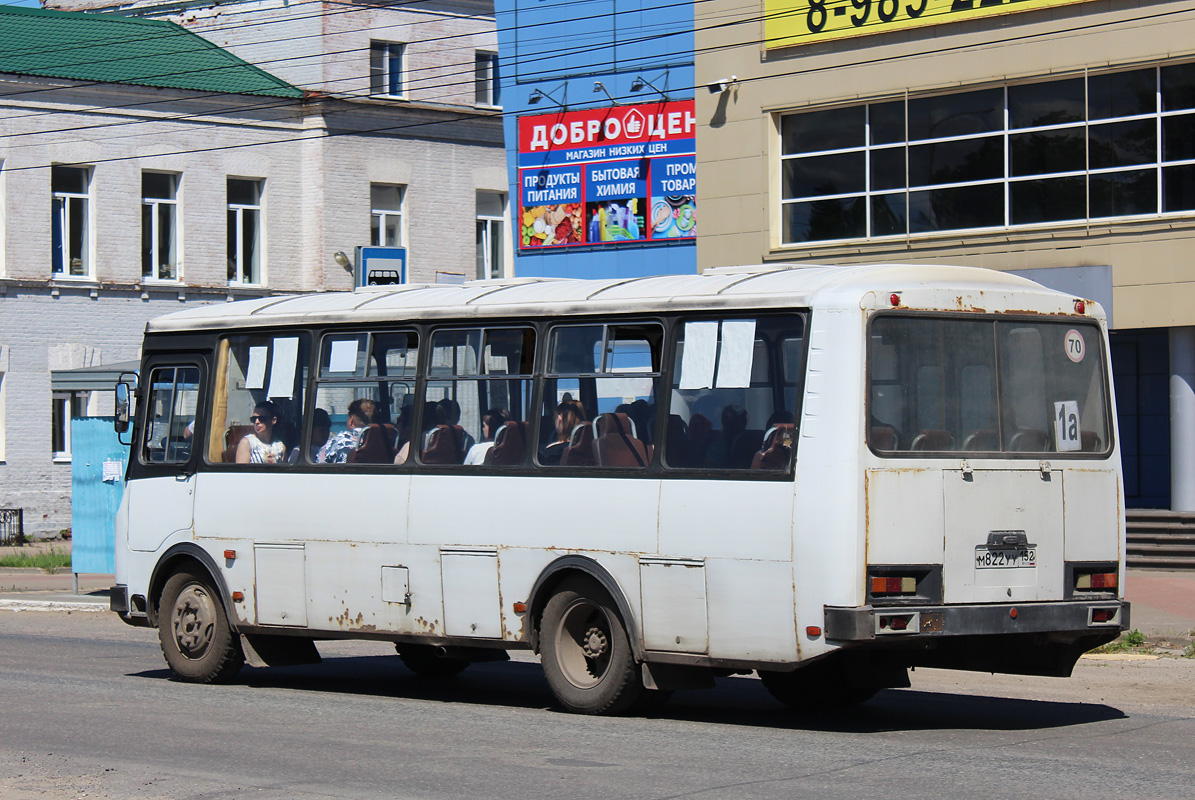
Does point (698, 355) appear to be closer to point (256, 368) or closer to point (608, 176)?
point (256, 368)

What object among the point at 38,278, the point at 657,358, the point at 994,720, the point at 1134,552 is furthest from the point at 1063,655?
the point at 38,278

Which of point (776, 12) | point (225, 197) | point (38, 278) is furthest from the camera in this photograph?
point (225, 197)

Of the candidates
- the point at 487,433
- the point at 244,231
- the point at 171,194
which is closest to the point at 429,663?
the point at 487,433

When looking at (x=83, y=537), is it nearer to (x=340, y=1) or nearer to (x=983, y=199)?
(x=983, y=199)

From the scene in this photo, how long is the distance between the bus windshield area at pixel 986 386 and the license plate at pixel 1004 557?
0.58m

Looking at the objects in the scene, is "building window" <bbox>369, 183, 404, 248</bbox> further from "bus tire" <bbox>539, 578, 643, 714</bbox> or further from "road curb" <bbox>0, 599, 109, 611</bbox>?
"bus tire" <bbox>539, 578, 643, 714</bbox>

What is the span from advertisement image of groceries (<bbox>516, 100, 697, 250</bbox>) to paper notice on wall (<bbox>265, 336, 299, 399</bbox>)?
49.2 ft

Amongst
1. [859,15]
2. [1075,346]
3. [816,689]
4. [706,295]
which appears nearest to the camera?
[706,295]

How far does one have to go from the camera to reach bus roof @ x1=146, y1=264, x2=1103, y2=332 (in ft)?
32.7

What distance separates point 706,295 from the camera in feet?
34.4

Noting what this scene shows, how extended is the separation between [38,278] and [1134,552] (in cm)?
2218

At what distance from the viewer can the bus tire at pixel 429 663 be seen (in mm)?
13359

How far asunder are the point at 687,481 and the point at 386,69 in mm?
31353

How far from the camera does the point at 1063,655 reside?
10477 millimetres
